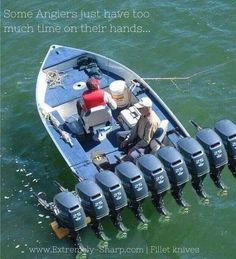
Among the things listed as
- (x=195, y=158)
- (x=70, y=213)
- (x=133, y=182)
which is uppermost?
(x=195, y=158)

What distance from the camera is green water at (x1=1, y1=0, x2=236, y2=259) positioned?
13.9 meters

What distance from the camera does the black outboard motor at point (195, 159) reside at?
1332cm

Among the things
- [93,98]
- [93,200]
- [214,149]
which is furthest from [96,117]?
[214,149]

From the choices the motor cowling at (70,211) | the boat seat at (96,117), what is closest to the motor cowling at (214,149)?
the boat seat at (96,117)

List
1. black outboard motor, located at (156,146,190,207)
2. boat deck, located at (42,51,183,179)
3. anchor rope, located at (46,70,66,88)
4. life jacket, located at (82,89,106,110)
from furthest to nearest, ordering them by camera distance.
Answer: anchor rope, located at (46,70,66,88) → life jacket, located at (82,89,106,110) → boat deck, located at (42,51,183,179) → black outboard motor, located at (156,146,190,207)

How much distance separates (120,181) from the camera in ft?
42.7

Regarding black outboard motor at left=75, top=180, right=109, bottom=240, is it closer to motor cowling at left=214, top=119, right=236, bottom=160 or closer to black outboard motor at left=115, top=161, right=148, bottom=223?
black outboard motor at left=115, top=161, right=148, bottom=223

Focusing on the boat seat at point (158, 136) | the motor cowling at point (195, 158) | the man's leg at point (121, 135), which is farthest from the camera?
the man's leg at point (121, 135)

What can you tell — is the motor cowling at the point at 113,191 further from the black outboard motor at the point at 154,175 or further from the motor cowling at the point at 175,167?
the motor cowling at the point at 175,167

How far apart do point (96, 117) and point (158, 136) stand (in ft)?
5.64

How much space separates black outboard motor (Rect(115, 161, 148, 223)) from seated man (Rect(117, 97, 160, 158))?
0.99 m

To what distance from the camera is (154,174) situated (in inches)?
512

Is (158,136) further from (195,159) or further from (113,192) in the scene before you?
(113,192)

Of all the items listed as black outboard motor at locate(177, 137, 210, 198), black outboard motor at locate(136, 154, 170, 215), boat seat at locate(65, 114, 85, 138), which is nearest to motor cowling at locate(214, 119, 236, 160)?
black outboard motor at locate(177, 137, 210, 198)
